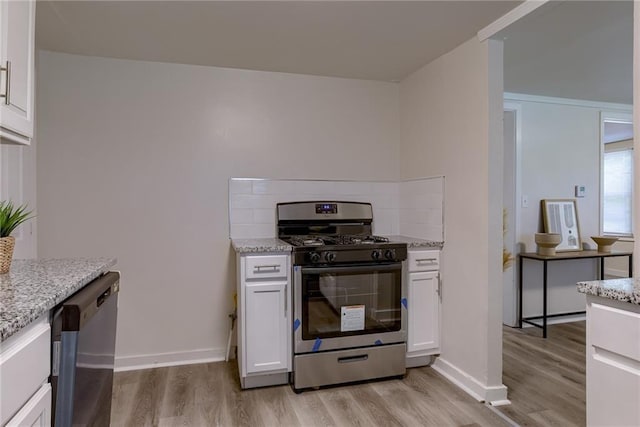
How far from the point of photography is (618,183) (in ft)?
15.0

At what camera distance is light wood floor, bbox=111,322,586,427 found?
6.81ft

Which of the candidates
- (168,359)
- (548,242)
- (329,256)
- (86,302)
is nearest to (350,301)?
(329,256)

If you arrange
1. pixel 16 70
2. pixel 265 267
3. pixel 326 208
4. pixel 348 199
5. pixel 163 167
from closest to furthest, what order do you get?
pixel 16 70 → pixel 265 267 → pixel 163 167 → pixel 326 208 → pixel 348 199

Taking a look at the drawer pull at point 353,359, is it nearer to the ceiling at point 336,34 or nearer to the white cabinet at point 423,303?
the white cabinet at point 423,303

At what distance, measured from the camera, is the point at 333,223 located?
3.06 metres

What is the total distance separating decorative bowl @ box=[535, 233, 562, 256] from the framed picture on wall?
0.76 feet

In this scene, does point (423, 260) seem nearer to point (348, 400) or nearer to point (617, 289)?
point (348, 400)

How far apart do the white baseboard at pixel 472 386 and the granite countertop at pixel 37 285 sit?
6.92ft

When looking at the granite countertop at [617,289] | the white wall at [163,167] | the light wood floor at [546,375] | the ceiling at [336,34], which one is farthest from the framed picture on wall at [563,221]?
the granite countertop at [617,289]

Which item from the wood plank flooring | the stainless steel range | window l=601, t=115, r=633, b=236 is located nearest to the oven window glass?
the stainless steel range

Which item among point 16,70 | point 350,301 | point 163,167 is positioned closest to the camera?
point 16,70

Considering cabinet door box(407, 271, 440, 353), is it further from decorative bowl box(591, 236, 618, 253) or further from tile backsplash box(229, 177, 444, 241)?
decorative bowl box(591, 236, 618, 253)

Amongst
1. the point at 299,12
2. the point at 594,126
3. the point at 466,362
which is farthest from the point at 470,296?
the point at 594,126

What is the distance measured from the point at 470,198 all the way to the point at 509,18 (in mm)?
1003
